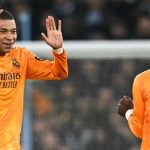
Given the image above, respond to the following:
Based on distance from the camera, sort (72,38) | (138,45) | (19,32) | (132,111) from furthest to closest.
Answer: (72,38)
(19,32)
(138,45)
(132,111)

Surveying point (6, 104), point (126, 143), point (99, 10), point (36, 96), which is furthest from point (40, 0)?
point (6, 104)

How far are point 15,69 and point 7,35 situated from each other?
0.29 meters

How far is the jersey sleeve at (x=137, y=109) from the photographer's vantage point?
592 centimetres

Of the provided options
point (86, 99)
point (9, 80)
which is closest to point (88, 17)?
point (86, 99)

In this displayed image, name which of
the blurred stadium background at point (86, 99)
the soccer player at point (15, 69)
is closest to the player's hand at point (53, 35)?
the soccer player at point (15, 69)

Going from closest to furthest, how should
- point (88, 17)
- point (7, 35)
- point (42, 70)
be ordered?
point (7, 35)
point (42, 70)
point (88, 17)

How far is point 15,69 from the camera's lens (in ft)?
22.0

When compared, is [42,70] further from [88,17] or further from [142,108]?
[88,17]

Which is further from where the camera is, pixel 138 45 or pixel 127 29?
pixel 127 29

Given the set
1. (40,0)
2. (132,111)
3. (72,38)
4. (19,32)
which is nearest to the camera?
(132,111)

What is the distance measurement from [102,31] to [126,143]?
2.56 metres

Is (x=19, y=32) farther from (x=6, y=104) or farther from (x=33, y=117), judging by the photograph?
(x=6, y=104)

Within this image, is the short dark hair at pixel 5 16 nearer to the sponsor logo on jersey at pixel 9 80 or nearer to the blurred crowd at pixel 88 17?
the sponsor logo on jersey at pixel 9 80

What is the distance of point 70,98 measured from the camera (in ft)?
31.9
